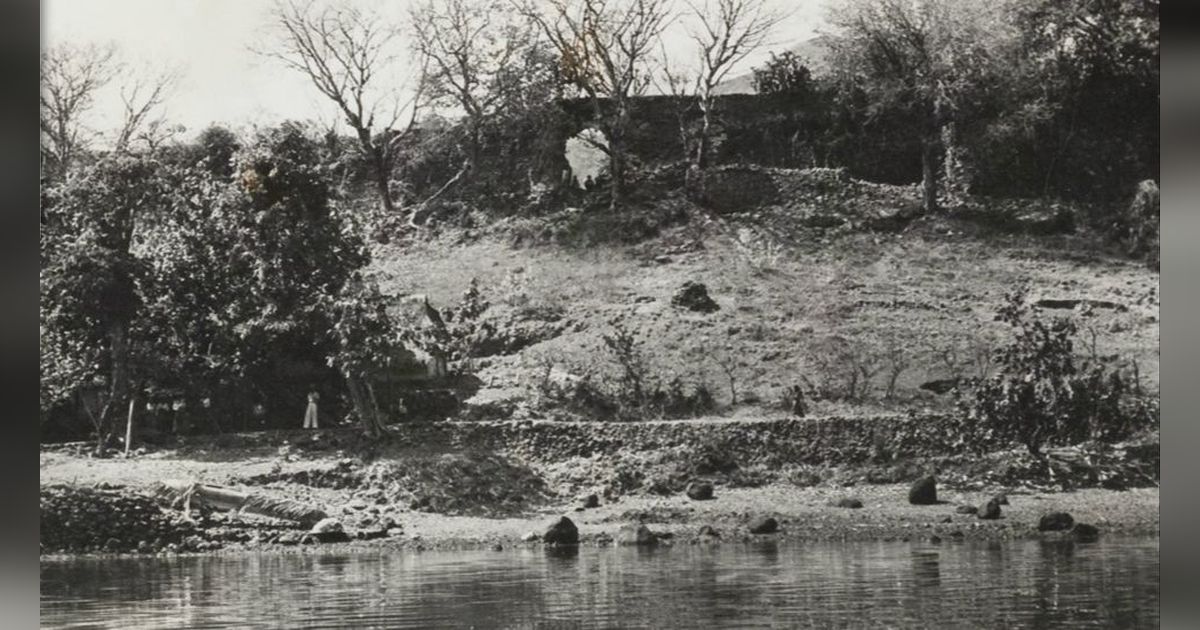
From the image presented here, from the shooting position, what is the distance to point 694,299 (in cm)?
725

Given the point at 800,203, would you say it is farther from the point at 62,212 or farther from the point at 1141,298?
the point at 62,212

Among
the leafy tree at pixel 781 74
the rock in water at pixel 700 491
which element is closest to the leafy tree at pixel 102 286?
A: the rock in water at pixel 700 491

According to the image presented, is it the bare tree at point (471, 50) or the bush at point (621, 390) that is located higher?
the bare tree at point (471, 50)

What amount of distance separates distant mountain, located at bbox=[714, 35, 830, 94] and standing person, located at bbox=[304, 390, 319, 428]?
2.93 metres

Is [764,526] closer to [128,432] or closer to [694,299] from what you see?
[694,299]

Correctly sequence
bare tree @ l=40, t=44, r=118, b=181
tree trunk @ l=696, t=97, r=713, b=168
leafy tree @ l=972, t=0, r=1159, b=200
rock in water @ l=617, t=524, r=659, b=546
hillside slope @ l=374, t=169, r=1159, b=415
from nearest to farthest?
rock in water @ l=617, t=524, r=659, b=546 → bare tree @ l=40, t=44, r=118, b=181 → hillside slope @ l=374, t=169, r=1159, b=415 → leafy tree @ l=972, t=0, r=1159, b=200 → tree trunk @ l=696, t=97, r=713, b=168

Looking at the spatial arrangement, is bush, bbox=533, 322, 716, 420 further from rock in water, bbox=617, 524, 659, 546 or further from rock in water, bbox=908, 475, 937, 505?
rock in water, bbox=908, 475, 937, 505

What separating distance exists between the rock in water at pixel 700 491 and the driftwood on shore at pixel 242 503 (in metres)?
2.07

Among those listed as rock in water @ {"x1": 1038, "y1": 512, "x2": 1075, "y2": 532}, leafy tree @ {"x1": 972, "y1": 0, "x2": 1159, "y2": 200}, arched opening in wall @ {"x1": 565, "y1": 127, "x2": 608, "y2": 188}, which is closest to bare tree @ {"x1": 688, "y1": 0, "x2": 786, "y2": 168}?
arched opening in wall @ {"x1": 565, "y1": 127, "x2": 608, "y2": 188}

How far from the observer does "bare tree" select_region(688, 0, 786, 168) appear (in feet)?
23.7

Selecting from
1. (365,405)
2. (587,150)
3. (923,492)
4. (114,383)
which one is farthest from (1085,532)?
(114,383)

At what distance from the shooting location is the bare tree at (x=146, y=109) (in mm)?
7168

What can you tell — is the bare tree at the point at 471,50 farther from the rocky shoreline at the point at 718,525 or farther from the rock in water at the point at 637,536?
the rock in water at the point at 637,536

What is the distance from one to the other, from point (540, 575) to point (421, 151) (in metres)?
2.55
